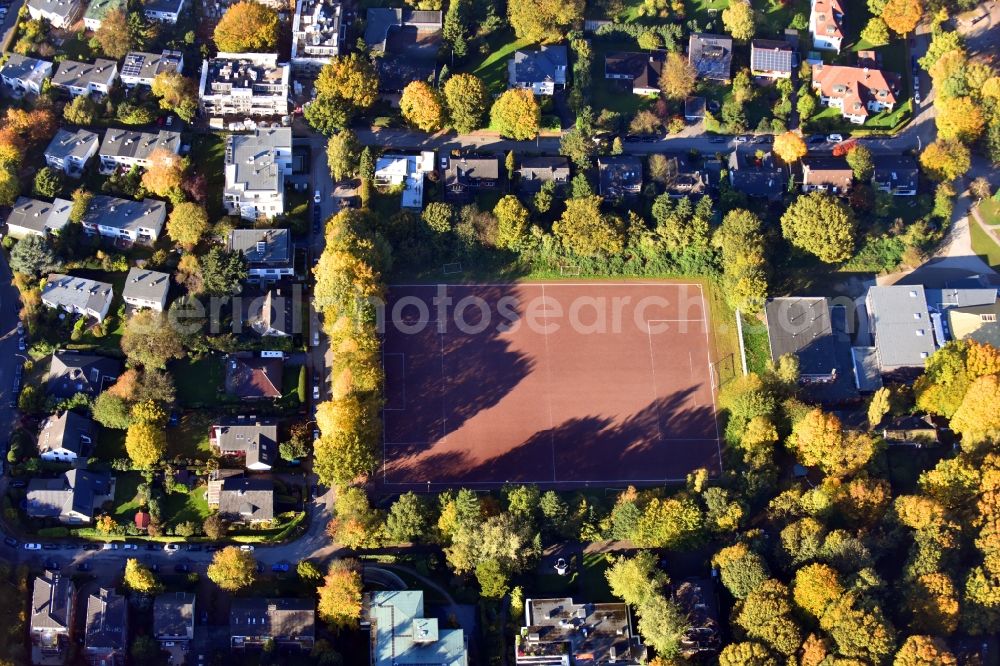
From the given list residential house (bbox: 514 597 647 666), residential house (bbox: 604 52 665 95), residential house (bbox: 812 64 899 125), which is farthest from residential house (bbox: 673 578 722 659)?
residential house (bbox: 812 64 899 125)

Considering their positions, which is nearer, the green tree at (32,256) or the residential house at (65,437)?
the residential house at (65,437)

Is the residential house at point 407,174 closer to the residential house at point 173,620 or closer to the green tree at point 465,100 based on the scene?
the green tree at point 465,100

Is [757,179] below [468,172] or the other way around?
below

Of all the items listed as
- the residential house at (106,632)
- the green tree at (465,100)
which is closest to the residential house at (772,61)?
the green tree at (465,100)

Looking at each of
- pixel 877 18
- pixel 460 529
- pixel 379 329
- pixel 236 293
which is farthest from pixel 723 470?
pixel 877 18

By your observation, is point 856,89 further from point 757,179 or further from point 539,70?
point 539,70

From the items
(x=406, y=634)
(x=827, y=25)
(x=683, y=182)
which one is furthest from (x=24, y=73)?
(x=827, y=25)

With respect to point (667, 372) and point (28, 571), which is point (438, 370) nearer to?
point (667, 372)
